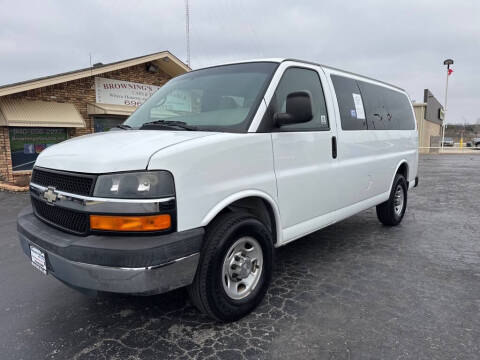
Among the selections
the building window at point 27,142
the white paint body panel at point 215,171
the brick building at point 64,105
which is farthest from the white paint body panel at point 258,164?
the building window at point 27,142

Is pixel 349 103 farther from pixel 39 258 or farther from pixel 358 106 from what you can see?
pixel 39 258

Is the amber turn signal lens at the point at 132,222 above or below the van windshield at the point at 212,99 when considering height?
below

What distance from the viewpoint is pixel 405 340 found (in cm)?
255

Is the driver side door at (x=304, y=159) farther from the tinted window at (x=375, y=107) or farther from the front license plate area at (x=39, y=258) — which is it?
the front license plate area at (x=39, y=258)

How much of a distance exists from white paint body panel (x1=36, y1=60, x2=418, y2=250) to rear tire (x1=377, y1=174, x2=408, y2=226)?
3.27 ft

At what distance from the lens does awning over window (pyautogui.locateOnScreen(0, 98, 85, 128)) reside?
10.7 meters

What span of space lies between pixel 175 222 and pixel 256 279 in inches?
41.1

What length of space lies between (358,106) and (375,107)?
0.62 meters

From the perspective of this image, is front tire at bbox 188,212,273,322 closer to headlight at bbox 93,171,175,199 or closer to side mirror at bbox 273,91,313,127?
headlight at bbox 93,171,175,199

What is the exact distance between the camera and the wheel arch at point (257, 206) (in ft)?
8.45

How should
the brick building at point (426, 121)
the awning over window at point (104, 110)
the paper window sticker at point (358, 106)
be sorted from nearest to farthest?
1. the paper window sticker at point (358, 106)
2. the awning over window at point (104, 110)
3. the brick building at point (426, 121)

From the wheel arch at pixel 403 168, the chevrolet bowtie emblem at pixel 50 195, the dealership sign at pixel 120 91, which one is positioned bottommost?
the wheel arch at pixel 403 168

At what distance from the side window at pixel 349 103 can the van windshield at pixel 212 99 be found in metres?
1.11

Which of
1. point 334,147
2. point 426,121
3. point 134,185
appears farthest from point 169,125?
point 426,121
